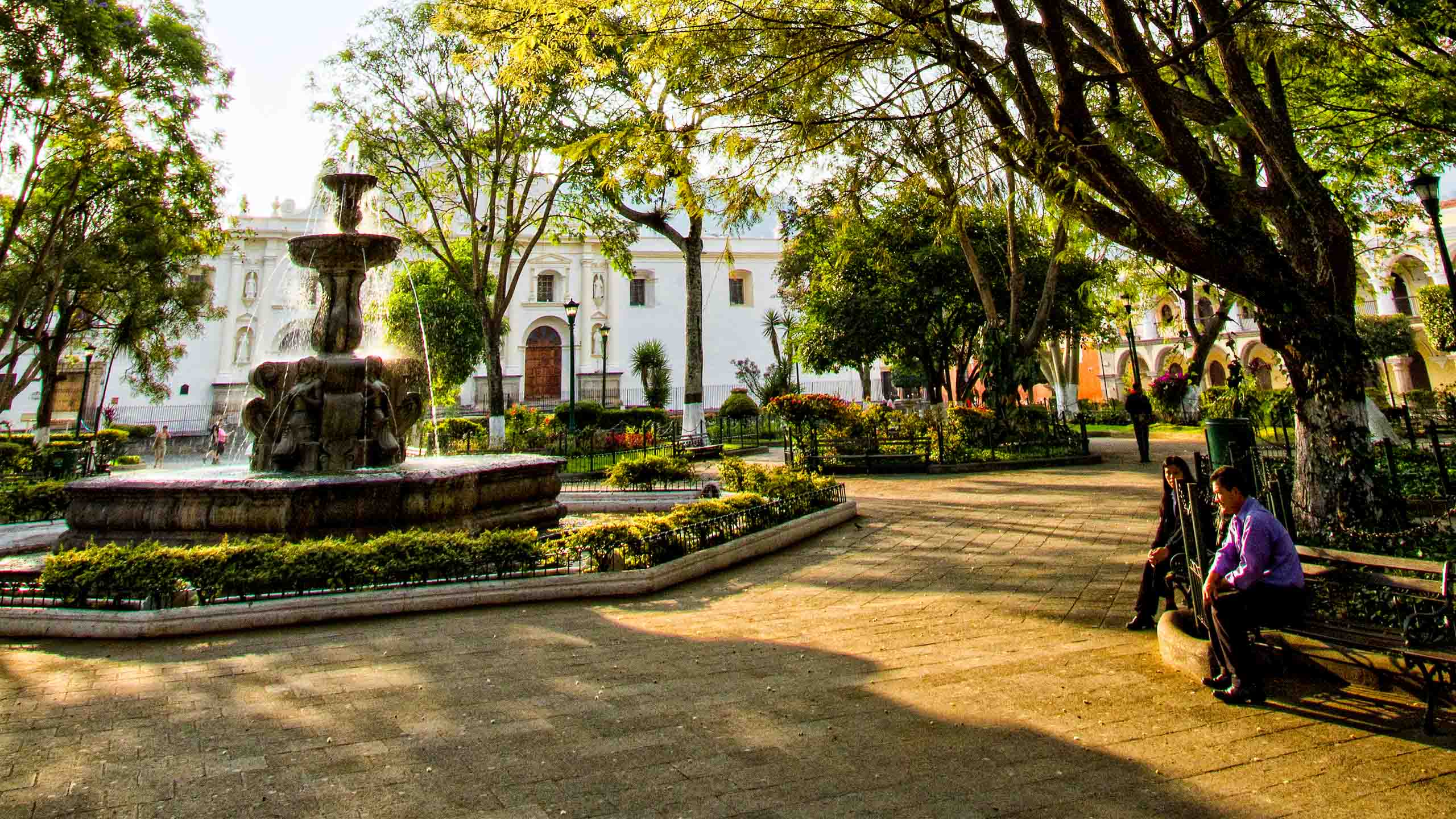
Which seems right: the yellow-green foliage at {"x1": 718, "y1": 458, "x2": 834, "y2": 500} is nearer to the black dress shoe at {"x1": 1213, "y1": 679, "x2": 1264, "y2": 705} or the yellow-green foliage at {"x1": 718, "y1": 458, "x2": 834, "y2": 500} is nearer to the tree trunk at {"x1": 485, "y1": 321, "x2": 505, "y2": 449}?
the black dress shoe at {"x1": 1213, "y1": 679, "x2": 1264, "y2": 705}

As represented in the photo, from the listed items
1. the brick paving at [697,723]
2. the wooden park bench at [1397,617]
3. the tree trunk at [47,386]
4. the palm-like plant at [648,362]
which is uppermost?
the palm-like plant at [648,362]

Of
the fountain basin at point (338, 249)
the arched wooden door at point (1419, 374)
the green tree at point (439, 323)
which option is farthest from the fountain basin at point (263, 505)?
the arched wooden door at point (1419, 374)

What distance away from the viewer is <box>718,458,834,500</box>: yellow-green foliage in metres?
8.60

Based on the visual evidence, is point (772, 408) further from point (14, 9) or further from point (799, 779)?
point (14, 9)

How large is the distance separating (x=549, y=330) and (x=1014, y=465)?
1080 inches

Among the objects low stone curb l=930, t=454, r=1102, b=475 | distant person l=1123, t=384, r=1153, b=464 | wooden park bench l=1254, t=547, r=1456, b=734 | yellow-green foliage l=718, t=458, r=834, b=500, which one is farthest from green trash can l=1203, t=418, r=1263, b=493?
distant person l=1123, t=384, r=1153, b=464

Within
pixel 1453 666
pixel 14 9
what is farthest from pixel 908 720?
pixel 14 9

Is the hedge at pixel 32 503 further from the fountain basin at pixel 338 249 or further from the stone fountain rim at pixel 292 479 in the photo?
the fountain basin at pixel 338 249

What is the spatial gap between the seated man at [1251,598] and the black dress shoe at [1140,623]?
974 millimetres

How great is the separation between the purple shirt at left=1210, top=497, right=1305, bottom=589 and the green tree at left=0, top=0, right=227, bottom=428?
54.1ft

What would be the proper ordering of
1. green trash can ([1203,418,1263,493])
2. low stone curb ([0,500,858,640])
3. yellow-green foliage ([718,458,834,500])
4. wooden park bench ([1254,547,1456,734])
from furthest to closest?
1. yellow-green foliage ([718,458,834,500])
2. green trash can ([1203,418,1263,493])
3. low stone curb ([0,500,858,640])
4. wooden park bench ([1254,547,1456,734])

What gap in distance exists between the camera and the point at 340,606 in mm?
4754

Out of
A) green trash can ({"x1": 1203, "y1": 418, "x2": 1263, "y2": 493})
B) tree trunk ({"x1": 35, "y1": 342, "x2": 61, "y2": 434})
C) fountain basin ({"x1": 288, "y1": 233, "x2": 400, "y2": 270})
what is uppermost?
fountain basin ({"x1": 288, "y1": 233, "x2": 400, "y2": 270})

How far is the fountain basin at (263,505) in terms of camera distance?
5934 mm
